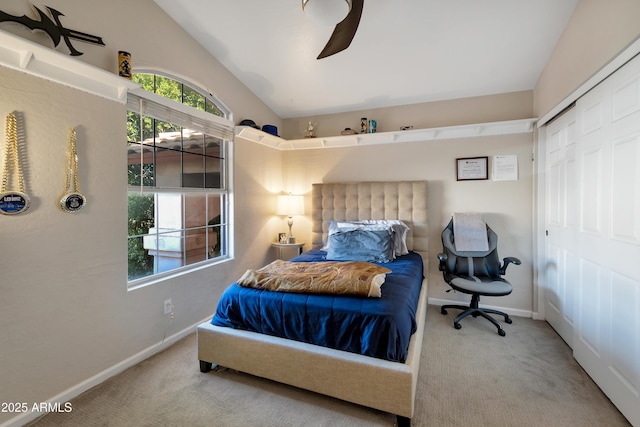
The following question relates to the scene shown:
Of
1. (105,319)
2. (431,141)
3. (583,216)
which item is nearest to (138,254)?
(105,319)

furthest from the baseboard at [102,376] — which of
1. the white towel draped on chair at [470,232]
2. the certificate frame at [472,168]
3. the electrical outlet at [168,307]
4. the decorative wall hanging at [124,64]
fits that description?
the certificate frame at [472,168]

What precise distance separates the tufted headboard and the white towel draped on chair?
0.39 metres

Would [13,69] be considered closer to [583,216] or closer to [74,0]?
[74,0]

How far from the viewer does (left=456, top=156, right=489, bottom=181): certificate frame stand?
321 centimetres

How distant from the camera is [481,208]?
10.7 ft

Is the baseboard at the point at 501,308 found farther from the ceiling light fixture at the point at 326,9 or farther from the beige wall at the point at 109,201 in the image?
the ceiling light fixture at the point at 326,9

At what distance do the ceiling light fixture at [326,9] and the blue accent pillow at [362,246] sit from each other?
6.67 feet

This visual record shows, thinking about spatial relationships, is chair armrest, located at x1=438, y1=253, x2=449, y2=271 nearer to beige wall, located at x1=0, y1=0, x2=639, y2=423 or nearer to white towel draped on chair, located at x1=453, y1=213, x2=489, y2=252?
white towel draped on chair, located at x1=453, y1=213, x2=489, y2=252

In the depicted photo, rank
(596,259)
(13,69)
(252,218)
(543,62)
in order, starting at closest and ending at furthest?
(13,69), (596,259), (543,62), (252,218)

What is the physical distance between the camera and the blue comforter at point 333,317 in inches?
64.5

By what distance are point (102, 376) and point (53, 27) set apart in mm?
2324

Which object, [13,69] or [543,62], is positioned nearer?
[13,69]

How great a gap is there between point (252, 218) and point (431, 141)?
2458mm

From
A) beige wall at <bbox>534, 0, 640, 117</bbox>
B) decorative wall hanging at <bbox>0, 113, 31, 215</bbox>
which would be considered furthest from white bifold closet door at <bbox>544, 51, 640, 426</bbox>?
decorative wall hanging at <bbox>0, 113, 31, 215</bbox>
